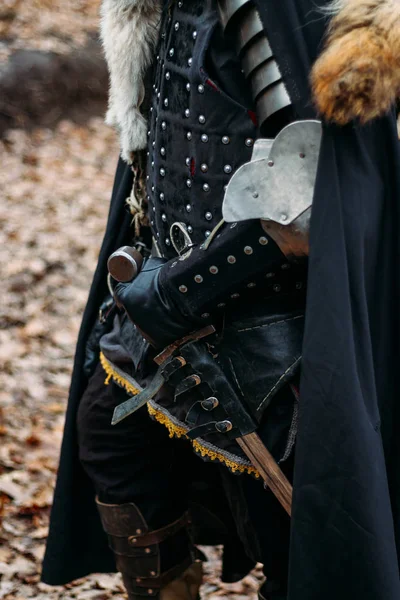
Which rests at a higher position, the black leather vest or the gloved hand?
the black leather vest

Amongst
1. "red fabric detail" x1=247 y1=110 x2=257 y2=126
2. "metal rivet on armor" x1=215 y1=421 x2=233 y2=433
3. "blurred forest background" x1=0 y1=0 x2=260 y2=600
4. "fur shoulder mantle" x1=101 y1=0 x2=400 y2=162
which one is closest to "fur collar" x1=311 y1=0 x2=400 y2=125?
"fur shoulder mantle" x1=101 y1=0 x2=400 y2=162

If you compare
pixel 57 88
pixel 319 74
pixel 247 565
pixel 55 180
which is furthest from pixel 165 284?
pixel 57 88

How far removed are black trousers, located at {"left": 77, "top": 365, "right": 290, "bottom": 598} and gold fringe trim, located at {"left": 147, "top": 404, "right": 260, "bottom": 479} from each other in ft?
0.35

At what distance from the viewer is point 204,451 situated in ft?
5.68

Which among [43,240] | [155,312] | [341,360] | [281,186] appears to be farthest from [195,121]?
[43,240]

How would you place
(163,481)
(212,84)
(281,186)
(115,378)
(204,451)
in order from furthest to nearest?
1. (163,481)
2. (115,378)
3. (204,451)
4. (212,84)
5. (281,186)

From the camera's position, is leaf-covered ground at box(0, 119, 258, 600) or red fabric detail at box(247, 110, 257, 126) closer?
red fabric detail at box(247, 110, 257, 126)

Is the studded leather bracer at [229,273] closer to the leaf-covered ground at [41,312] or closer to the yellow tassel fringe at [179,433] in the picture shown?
the yellow tassel fringe at [179,433]

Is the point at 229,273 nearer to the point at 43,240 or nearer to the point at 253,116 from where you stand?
the point at 253,116

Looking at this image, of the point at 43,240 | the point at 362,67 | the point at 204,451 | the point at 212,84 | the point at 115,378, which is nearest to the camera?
the point at 362,67

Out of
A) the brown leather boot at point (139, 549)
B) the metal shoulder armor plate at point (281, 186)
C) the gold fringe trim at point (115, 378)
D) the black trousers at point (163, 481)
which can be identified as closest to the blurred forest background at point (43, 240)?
the brown leather boot at point (139, 549)

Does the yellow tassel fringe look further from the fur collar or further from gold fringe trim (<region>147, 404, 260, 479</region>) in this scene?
the fur collar

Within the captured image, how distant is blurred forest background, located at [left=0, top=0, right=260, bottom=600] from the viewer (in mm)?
3119

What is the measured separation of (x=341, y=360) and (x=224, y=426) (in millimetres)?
369
